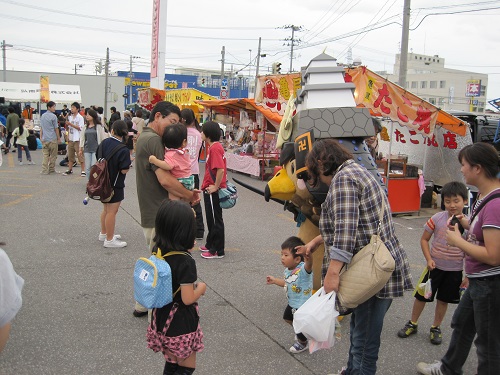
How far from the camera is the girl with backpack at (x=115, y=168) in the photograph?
5.79 meters

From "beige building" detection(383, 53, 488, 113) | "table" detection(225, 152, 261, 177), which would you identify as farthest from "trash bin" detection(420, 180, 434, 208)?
"beige building" detection(383, 53, 488, 113)

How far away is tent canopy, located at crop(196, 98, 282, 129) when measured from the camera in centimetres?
1213

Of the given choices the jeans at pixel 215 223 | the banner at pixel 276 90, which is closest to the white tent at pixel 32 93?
the banner at pixel 276 90

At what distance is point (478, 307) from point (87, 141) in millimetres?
8845

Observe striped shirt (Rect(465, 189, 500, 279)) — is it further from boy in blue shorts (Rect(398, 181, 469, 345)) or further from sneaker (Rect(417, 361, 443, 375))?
sneaker (Rect(417, 361, 443, 375))

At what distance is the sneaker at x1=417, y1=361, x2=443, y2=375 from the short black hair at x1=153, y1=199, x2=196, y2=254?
2.05 m

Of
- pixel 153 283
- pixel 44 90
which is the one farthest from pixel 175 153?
pixel 44 90

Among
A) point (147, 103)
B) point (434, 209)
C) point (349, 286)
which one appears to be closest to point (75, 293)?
point (349, 286)

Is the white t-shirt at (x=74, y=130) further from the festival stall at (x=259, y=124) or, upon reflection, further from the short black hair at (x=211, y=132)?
the short black hair at (x=211, y=132)

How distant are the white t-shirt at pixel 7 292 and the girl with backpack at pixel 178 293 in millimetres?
836

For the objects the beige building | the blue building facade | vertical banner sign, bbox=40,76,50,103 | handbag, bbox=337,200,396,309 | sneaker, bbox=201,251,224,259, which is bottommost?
sneaker, bbox=201,251,224,259

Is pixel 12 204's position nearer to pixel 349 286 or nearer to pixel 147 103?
pixel 349 286

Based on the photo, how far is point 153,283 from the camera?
2344 millimetres

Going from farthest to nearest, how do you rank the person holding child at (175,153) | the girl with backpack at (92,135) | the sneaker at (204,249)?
the girl with backpack at (92,135), the sneaker at (204,249), the person holding child at (175,153)
